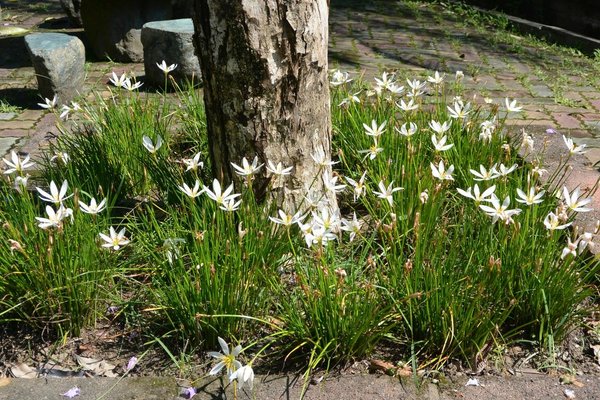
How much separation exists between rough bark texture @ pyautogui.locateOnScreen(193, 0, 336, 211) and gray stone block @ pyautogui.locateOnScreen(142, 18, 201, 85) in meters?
Result: 3.15

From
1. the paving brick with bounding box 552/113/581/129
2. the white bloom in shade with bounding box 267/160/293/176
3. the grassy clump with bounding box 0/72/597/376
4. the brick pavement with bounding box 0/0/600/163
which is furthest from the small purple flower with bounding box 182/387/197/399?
the paving brick with bounding box 552/113/581/129

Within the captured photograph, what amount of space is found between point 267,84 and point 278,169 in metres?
0.39

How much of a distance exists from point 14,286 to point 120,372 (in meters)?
0.51

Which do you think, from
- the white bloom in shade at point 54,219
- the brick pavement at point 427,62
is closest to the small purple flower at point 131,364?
the white bloom in shade at point 54,219

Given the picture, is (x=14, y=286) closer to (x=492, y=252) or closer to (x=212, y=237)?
(x=212, y=237)

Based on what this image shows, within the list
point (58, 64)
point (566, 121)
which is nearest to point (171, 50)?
point (58, 64)

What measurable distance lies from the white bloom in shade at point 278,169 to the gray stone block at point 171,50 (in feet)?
10.6

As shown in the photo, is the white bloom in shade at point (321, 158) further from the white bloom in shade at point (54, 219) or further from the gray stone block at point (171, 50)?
the gray stone block at point (171, 50)

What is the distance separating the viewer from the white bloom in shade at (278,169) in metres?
3.02

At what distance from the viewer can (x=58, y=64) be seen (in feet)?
19.6

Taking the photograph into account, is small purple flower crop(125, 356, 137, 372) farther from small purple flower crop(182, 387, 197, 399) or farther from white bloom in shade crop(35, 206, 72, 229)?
white bloom in shade crop(35, 206, 72, 229)

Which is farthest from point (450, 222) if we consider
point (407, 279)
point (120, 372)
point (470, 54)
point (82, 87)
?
point (470, 54)

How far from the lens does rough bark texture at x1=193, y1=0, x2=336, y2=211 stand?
3113 millimetres

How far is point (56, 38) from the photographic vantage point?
20.5 ft
